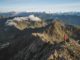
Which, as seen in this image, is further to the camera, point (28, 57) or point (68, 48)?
point (28, 57)

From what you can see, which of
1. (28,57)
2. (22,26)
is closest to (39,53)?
(28,57)

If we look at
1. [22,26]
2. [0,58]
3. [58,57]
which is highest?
[58,57]

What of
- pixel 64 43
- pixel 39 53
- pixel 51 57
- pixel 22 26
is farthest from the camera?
pixel 22 26

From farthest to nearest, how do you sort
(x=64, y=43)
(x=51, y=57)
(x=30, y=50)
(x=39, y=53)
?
1. (x=30, y=50)
2. (x=39, y=53)
3. (x=64, y=43)
4. (x=51, y=57)

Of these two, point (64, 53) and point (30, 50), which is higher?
point (64, 53)

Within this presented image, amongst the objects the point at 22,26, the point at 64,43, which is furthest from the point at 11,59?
the point at 22,26

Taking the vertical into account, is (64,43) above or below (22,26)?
above

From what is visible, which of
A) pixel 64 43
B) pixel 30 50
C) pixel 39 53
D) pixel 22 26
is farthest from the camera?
pixel 22 26

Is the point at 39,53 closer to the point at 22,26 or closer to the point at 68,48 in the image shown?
the point at 68,48

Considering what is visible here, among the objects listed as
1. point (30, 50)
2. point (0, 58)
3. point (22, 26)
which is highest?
point (30, 50)
